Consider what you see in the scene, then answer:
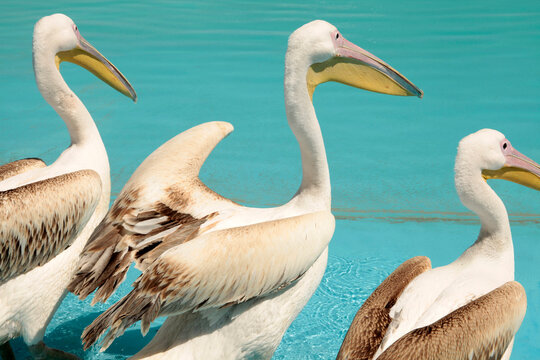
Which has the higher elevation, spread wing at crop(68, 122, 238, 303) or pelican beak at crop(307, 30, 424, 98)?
pelican beak at crop(307, 30, 424, 98)

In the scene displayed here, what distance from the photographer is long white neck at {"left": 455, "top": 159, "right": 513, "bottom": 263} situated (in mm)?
2811

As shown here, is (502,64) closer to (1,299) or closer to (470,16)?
(470,16)

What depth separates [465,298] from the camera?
254cm

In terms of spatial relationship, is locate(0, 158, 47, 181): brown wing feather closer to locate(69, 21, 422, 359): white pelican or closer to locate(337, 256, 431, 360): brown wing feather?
locate(69, 21, 422, 359): white pelican

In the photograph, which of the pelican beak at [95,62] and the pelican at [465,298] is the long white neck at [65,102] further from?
the pelican at [465,298]

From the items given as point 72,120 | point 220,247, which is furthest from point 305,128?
point 72,120

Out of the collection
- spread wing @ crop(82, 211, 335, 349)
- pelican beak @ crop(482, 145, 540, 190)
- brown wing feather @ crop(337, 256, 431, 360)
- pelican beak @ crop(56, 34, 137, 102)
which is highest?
pelican beak @ crop(56, 34, 137, 102)

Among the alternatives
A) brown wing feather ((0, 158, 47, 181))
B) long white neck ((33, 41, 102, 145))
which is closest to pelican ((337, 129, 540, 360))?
long white neck ((33, 41, 102, 145))

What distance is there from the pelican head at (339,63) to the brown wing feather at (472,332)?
1057mm

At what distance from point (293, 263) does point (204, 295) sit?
36 centimetres

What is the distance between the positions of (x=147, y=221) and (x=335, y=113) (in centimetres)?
453

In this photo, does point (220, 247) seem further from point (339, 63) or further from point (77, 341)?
point (77, 341)

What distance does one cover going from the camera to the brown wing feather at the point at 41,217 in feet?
9.42

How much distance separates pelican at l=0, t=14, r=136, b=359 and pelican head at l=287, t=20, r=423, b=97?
1.12 m
